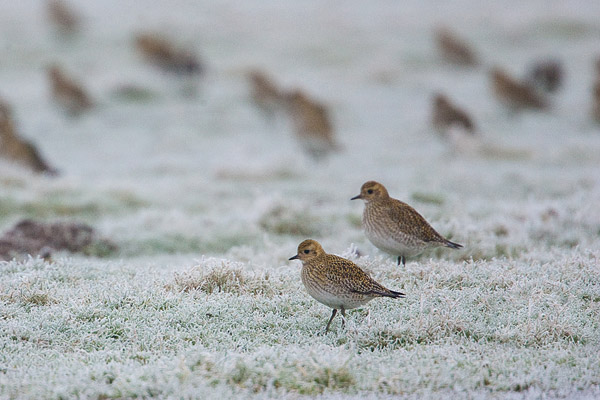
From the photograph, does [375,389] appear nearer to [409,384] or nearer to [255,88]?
[409,384]

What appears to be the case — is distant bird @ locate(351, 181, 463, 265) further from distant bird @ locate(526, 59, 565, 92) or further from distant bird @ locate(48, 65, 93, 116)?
distant bird @ locate(526, 59, 565, 92)

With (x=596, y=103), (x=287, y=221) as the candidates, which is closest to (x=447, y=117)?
→ (x=596, y=103)

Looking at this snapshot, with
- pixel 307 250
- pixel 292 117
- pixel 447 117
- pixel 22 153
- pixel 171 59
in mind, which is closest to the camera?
pixel 307 250

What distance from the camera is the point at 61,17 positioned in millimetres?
29828

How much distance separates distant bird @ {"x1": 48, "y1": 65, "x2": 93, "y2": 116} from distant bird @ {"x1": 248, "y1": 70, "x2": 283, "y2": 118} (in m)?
5.43

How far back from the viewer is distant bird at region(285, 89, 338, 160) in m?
18.4

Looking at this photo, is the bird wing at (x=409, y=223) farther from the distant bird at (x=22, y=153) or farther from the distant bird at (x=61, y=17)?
the distant bird at (x=61, y=17)

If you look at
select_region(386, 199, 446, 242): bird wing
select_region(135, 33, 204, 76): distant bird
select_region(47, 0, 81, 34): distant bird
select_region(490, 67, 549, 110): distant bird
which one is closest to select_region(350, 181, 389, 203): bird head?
select_region(386, 199, 446, 242): bird wing

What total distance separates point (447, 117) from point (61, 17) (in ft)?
62.6

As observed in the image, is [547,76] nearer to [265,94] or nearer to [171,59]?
[265,94]

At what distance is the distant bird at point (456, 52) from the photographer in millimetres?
27828

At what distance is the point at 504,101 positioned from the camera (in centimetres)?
2166

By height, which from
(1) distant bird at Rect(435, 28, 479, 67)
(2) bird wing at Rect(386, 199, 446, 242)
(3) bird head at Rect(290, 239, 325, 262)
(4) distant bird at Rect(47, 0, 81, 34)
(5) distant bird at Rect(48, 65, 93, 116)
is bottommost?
(5) distant bird at Rect(48, 65, 93, 116)

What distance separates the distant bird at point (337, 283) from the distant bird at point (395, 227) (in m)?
1.41
